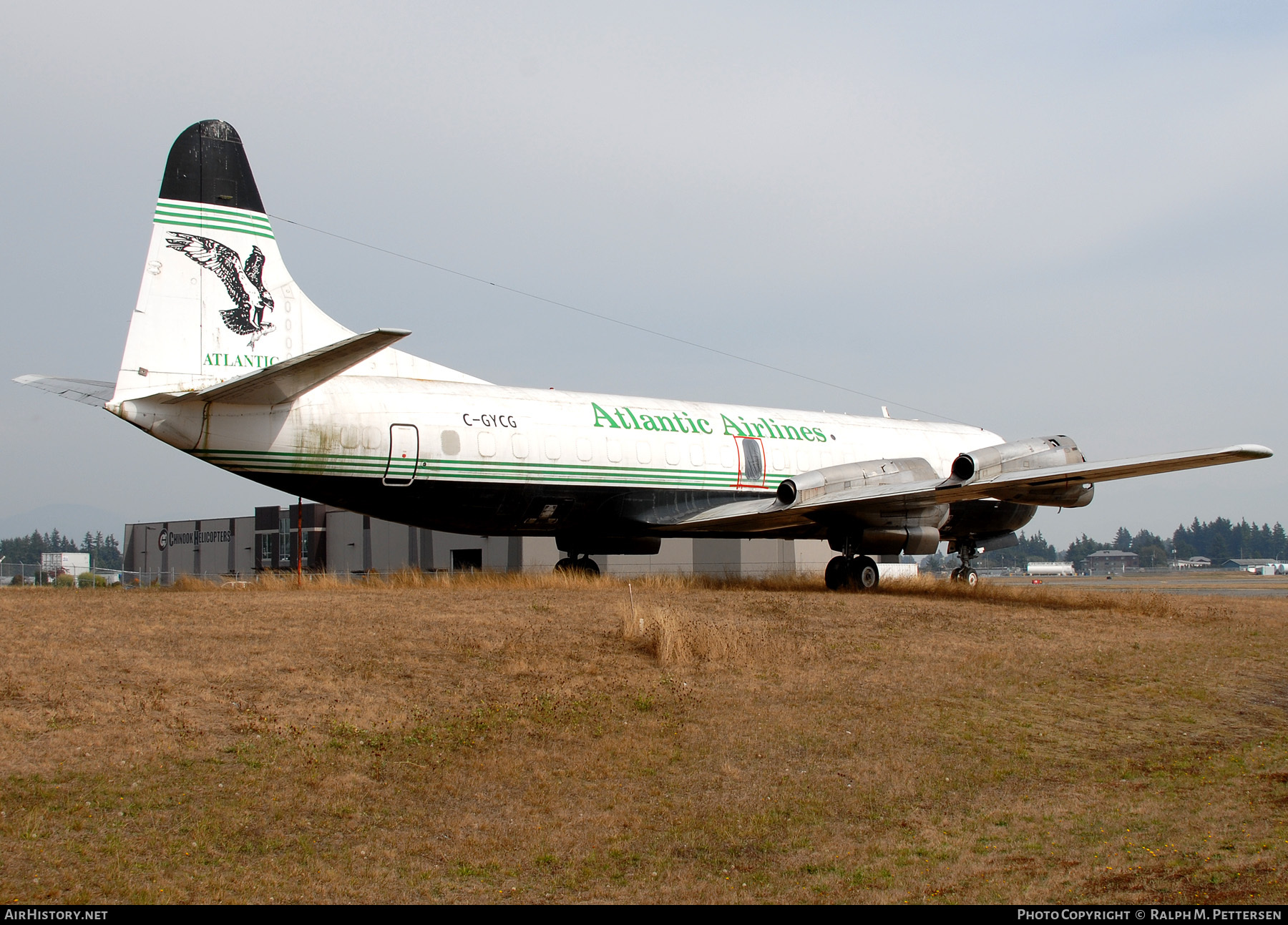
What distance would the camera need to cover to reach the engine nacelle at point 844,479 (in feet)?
69.2

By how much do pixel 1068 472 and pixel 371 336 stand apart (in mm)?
13161

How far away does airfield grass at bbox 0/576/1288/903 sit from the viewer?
627 cm

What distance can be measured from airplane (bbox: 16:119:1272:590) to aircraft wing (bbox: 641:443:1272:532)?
0.06 m

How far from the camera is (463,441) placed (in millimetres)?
18812

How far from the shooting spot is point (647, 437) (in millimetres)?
21781

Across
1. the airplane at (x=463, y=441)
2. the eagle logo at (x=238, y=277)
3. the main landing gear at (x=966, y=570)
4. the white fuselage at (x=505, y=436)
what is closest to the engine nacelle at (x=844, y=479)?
the airplane at (x=463, y=441)

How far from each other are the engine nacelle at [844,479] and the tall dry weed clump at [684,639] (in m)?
6.95

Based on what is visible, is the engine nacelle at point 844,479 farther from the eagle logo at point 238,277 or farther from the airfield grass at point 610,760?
the eagle logo at point 238,277

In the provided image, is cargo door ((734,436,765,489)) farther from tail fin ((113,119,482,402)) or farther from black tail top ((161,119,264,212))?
black tail top ((161,119,264,212))

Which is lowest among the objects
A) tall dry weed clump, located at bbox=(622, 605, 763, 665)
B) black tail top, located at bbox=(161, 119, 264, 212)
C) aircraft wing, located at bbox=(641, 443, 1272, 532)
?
tall dry weed clump, located at bbox=(622, 605, 763, 665)

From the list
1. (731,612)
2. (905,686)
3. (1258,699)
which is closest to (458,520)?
(731,612)

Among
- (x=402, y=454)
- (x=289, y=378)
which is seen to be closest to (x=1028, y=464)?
(x=402, y=454)

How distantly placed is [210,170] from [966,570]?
19887mm

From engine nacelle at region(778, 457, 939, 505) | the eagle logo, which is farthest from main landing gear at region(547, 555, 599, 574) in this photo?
the eagle logo
